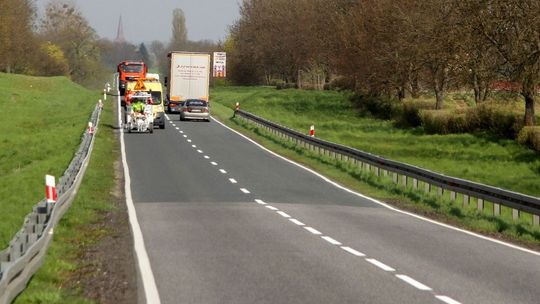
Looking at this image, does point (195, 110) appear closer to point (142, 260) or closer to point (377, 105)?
point (377, 105)

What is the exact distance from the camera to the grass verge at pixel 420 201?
16562 mm

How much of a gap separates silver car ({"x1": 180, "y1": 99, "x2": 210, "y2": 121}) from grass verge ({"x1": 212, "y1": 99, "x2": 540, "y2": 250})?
15319mm

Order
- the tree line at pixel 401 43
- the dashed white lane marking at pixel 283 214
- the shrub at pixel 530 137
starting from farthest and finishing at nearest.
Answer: the tree line at pixel 401 43
the shrub at pixel 530 137
the dashed white lane marking at pixel 283 214

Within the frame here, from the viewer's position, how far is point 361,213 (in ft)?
61.7

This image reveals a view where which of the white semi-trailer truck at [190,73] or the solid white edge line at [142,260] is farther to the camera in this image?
the white semi-trailer truck at [190,73]

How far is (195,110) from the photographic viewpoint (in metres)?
52.6

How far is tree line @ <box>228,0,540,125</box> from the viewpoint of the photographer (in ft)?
129

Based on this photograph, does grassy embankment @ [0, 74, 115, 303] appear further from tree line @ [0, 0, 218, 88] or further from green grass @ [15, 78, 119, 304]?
tree line @ [0, 0, 218, 88]

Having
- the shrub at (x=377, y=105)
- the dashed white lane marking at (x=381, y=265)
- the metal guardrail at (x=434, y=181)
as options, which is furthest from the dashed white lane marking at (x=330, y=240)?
the shrub at (x=377, y=105)

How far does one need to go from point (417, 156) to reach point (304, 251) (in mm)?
26655

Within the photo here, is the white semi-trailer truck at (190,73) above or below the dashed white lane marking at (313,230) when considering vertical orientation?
above

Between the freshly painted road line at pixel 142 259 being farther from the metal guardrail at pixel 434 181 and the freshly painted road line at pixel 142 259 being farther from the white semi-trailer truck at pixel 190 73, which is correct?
the white semi-trailer truck at pixel 190 73

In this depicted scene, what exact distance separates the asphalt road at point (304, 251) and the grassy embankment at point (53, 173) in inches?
40.9

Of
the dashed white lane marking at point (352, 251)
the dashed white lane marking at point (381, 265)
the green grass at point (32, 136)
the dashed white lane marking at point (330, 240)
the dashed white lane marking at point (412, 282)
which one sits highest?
the dashed white lane marking at point (412, 282)
